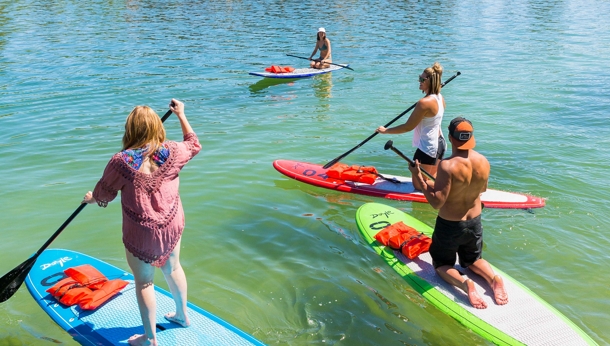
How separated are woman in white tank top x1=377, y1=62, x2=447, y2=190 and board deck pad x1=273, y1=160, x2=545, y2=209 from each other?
43 cm

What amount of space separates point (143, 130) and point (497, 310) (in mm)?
3852

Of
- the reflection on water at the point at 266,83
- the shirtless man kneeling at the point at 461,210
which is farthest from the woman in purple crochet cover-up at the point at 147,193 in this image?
the reflection on water at the point at 266,83


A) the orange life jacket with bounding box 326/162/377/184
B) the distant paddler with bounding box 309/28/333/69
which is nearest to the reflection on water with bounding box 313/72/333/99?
the distant paddler with bounding box 309/28/333/69

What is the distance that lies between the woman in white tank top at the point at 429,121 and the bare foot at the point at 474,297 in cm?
244

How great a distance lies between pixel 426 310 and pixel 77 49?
19630mm

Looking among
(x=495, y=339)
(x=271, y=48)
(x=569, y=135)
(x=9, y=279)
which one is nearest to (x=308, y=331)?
(x=495, y=339)

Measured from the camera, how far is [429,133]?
7.64 metres

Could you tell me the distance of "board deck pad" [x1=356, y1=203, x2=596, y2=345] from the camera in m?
4.91

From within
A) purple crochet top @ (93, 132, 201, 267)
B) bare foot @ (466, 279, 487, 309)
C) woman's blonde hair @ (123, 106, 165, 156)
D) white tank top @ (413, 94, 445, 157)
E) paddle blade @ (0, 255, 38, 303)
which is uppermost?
woman's blonde hair @ (123, 106, 165, 156)

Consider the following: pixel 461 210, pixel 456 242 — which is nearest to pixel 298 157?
pixel 456 242

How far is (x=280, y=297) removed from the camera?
6.22 m

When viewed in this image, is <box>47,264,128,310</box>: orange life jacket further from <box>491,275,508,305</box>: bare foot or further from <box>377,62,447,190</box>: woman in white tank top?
<box>377,62,447,190</box>: woman in white tank top

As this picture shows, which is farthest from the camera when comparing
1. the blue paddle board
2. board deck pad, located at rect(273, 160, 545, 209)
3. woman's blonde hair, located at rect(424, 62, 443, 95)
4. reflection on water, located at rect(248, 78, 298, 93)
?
reflection on water, located at rect(248, 78, 298, 93)

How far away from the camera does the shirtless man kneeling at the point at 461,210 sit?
501cm
